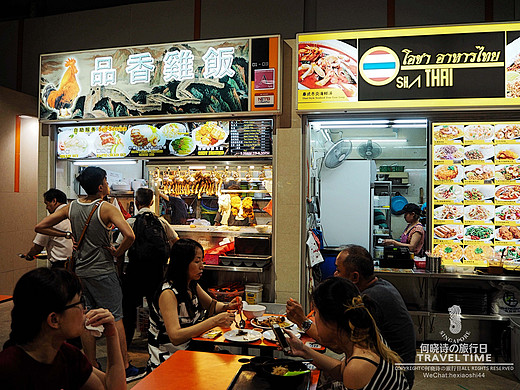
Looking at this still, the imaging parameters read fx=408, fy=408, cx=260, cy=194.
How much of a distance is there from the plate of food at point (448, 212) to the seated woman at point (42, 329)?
14.1 ft

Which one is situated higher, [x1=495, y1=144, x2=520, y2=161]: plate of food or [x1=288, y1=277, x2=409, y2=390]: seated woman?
[x1=495, y1=144, x2=520, y2=161]: plate of food

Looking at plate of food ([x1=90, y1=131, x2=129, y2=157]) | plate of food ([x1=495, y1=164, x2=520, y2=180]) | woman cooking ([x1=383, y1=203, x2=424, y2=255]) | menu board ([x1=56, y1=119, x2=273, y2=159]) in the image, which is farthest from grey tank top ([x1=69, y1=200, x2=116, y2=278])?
plate of food ([x1=495, y1=164, x2=520, y2=180])

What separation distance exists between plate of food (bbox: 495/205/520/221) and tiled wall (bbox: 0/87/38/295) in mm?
7567

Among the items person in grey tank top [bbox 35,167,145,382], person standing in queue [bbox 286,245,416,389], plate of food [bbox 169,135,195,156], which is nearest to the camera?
person standing in queue [bbox 286,245,416,389]

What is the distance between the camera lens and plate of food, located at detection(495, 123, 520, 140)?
4785 mm

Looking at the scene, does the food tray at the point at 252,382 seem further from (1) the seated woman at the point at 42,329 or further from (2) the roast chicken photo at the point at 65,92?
(2) the roast chicken photo at the point at 65,92

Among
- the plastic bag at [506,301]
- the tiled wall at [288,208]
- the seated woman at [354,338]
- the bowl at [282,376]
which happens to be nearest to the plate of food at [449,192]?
the plastic bag at [506,301]

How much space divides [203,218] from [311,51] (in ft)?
9.58


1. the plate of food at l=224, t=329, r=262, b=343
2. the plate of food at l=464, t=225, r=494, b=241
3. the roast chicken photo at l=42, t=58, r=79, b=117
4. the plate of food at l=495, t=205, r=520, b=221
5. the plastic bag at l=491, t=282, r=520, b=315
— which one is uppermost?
the roast chicken photo at l=42, t=58, r=79, b=117

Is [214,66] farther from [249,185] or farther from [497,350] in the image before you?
[497,350]

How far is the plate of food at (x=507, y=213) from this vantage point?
15.7 ft

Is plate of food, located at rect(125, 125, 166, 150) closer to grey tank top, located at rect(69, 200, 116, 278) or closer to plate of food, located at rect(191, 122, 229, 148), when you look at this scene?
plate of food, located at rect(191, 122, 229, 148)

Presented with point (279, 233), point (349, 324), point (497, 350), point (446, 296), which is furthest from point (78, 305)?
point (497, 350)

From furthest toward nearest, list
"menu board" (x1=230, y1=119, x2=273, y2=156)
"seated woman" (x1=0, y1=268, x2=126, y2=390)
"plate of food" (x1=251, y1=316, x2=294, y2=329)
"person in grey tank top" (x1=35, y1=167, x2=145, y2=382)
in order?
"menu board" (x1=230, y1=119, x2=273, y2=156) < "person in grey tank top" (x1=35, y1=167, x2=145, y2=382) < "plate of food" (x1=251, y1=316, x2=294, y2=329) < "seated woman" (x1=0, y1=268, x2=126, y2=390)
